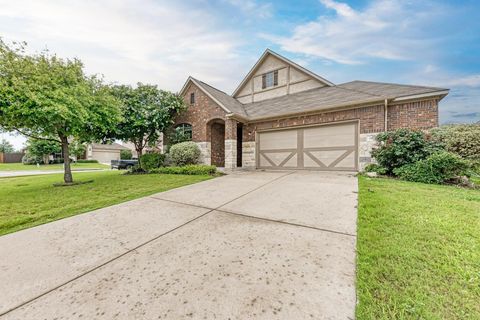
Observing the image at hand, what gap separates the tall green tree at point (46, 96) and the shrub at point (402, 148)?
1085 cm

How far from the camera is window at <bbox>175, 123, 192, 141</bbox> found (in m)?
12.0

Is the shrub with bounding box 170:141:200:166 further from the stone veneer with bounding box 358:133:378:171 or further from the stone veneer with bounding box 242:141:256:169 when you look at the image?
the stone veneer with bounding box 358:133:378:171

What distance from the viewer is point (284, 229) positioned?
8.85ft


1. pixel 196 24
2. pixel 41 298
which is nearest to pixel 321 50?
pixel 196 24

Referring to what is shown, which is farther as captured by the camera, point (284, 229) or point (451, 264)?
point (284, 229)

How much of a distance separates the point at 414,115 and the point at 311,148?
4.20 meters

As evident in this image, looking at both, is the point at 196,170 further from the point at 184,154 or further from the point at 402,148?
the point at 402,148

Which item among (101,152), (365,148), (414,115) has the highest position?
(414,115)

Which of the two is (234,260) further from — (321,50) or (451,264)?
(321,50)

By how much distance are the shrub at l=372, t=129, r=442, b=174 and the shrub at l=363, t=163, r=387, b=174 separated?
0.13 m

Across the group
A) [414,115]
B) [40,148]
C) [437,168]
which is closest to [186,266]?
[437,168]

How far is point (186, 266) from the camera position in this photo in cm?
191

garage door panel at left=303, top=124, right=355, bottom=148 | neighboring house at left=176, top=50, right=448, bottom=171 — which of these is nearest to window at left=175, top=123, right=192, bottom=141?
neighboring house at left=176, top=50, right=448, bottom=171

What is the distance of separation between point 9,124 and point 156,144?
6843 mm
